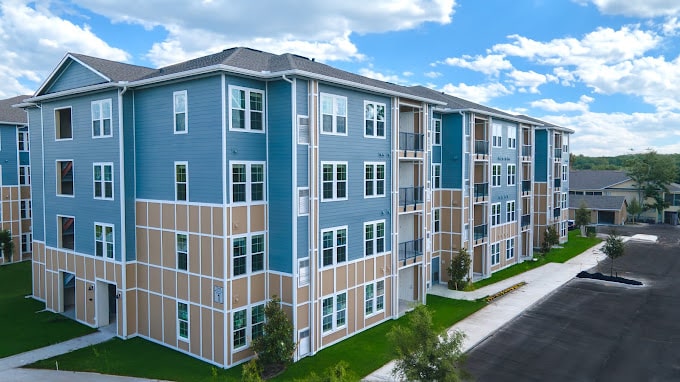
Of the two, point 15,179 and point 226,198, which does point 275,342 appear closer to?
point 226,198

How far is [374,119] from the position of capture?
22.7m

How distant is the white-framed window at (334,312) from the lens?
20594 mm

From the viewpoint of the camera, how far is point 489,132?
33.2 metres

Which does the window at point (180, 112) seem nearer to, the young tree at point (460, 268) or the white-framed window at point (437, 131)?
the white-framed window at point (437, 131)

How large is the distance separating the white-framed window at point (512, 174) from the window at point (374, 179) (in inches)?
700

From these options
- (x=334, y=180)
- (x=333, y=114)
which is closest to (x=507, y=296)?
(x=334, y=180)

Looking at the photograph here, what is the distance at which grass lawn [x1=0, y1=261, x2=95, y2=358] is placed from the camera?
21031 millimetres

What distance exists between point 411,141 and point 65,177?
1907cm

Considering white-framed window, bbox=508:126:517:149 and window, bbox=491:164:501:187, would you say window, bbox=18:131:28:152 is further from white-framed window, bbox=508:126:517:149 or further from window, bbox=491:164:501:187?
white-framed window, bbox=508:126:517:149

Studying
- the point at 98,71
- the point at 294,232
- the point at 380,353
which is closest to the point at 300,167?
the point at 294,232

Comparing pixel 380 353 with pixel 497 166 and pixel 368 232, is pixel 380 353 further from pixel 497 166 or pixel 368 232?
pixel 497 166

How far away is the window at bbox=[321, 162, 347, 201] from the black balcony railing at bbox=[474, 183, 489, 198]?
1475cm

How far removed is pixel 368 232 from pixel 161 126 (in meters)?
10.5

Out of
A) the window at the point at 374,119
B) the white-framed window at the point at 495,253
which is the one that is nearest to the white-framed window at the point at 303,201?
the window at the point at 374,119
